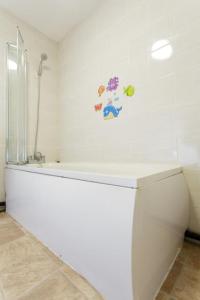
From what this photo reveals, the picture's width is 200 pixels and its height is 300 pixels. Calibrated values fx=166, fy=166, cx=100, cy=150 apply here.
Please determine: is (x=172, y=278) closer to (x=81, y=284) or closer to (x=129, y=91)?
Result: (x=81, y=284)

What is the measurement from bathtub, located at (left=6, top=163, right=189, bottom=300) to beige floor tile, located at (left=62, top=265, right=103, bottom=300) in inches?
1.0

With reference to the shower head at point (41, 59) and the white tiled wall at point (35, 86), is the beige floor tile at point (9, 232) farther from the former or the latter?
the shower head at point (41, 59)

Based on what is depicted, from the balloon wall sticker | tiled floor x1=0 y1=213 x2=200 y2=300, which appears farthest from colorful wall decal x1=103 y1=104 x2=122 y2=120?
tiled floor x1=0 y1=213 x2=200 y2=300

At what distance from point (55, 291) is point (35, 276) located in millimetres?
140

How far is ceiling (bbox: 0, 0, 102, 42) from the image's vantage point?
1.66 meters

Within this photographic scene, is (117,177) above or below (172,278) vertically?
above

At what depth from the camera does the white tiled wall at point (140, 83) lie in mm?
1092

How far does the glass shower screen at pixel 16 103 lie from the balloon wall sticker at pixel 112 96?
0.76m

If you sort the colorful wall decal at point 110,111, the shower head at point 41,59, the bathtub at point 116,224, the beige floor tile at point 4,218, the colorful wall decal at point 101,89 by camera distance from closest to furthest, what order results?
the bathtub at point 116,224, the beige floor tile at point 4,218, the colorful wall decal at point 110,111, the colorful wall decal at point 101,89, the shower head at point 41,59

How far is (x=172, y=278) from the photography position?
76 centimetres

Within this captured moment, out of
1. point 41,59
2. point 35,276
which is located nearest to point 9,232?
point 35,276

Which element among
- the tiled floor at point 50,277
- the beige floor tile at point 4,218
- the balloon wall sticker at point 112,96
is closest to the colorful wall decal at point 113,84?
the balloon wall sticker at point 112,96

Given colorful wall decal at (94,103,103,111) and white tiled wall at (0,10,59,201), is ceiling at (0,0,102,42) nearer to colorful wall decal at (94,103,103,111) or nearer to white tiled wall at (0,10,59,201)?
white tiled wall at (0,10,59,201)

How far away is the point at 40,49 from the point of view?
206 centimetres
